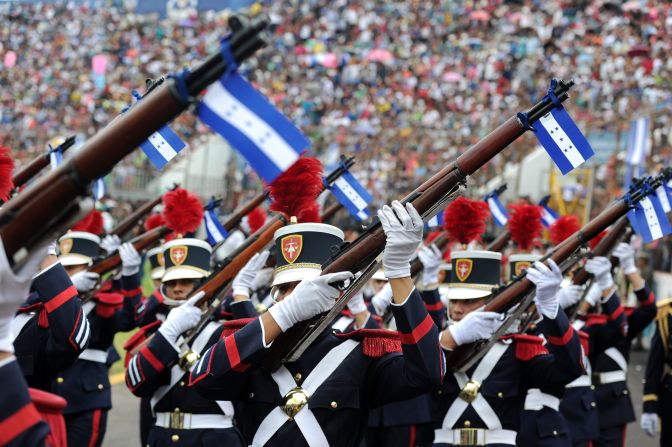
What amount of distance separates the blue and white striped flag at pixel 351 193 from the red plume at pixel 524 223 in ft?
3.57

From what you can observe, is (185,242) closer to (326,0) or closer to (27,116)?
(27,116)

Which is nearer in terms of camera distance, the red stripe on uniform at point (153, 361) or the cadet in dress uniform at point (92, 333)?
the red stripe on uniform at point (153, 361)

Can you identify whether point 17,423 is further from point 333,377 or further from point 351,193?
point 351,193

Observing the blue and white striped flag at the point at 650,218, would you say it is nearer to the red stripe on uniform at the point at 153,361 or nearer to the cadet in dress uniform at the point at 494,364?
the cadet in dress uniform at the point at 494,364

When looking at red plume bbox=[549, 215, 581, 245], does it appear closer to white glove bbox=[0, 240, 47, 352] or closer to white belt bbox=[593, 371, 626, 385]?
white belt bbox=[593, 371, 626, 385]

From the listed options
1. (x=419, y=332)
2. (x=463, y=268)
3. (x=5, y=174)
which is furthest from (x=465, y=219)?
(x=5, y=174)

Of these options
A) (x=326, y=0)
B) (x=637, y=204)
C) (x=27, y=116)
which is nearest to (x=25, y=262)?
(x=637, y=204)

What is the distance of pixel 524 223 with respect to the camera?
6324 millimetres

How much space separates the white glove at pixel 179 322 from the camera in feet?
14.7

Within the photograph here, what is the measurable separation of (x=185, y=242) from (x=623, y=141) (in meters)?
14.4

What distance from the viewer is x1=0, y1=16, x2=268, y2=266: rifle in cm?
202

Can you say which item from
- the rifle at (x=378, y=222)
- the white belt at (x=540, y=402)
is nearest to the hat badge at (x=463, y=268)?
the white belt at (x=540, y=402)

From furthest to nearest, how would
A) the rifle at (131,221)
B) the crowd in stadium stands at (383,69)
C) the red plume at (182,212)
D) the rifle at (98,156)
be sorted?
the crowd in stadium stands at (383,69), the rifle at (131,221), the red plume at (182,212), the rifle at (98,156)

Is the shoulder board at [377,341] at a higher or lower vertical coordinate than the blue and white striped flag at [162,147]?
lower
